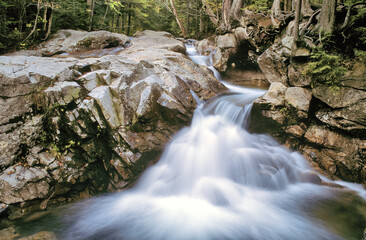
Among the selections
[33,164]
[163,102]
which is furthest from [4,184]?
[163,102]

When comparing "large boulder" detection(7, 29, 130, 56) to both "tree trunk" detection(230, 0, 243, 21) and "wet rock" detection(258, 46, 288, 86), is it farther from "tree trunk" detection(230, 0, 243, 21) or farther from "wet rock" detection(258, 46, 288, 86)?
"wet rock" detection(258, 46, 288, 86)

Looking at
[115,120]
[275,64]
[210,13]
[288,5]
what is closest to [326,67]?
[275,64]

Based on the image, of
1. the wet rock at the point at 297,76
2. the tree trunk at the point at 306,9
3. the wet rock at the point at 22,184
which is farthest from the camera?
the tree trunk at the point at 306,9

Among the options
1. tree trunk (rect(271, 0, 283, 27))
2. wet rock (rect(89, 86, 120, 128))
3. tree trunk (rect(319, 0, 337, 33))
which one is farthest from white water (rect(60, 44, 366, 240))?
tree trunk (rect(271, 0, 283, 27))

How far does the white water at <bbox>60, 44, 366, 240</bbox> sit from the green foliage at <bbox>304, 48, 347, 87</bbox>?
2.31 metres

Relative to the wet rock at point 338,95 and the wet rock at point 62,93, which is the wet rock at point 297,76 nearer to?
the wet rock at point 338,95

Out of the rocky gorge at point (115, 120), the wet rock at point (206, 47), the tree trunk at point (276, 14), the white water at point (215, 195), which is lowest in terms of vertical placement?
the white water at point (215, 195)

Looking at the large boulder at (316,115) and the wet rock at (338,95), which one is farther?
the large boulder at (316,115)

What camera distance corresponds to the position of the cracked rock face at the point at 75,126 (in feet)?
14.2

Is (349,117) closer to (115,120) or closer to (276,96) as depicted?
(276,96)

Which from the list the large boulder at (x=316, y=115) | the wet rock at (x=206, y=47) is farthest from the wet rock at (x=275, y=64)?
the wet rock at (x=206, y=47)

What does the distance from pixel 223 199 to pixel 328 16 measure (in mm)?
5689

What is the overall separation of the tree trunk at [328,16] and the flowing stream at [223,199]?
3038 millimetres

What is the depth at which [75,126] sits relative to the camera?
4707 millimetres
